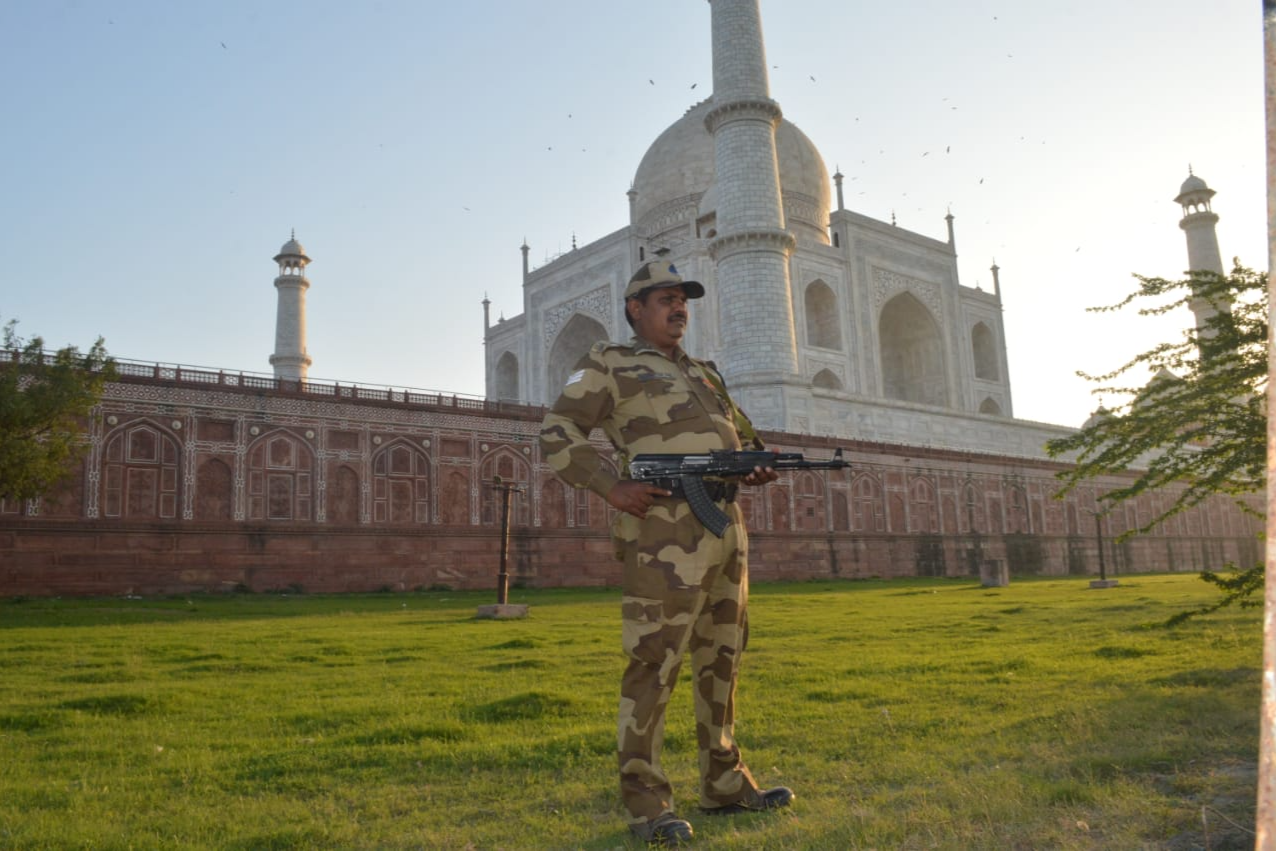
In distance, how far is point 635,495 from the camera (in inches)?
136

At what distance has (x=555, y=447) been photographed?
3736 millimetres

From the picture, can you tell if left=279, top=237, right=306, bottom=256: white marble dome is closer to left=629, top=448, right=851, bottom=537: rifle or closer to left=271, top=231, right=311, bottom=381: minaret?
left=271, top=231, right=311, bottom=381: minaret

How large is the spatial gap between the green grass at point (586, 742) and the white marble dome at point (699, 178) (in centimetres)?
3405

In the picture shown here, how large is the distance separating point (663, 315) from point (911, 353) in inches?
1725

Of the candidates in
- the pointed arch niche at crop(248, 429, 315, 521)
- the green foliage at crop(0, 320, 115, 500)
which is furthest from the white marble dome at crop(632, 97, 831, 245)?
the green foliage at crop(0, 320, 115, 500)

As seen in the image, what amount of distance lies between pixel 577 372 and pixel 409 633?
322 inches

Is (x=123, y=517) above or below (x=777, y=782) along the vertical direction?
above

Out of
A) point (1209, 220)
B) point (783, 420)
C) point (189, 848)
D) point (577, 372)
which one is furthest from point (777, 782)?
point (1209, 220)

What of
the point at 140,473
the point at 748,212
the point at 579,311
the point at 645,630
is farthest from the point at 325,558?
the point at 579,311

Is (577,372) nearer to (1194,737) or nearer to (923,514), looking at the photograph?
(1194,737)

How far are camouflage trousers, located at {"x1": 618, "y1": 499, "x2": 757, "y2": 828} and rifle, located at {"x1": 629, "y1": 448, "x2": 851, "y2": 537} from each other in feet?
0.17

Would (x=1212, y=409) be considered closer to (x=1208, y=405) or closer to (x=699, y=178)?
(x=1208, y=405)

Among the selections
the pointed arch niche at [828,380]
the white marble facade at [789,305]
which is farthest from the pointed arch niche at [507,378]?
the pointed arch niche at [828,380]

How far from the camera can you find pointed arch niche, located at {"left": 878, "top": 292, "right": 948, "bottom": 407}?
1751 inches
